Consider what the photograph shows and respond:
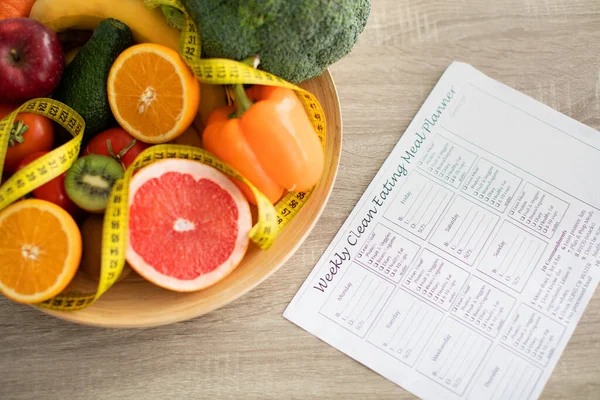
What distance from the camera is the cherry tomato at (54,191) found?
0.97 meters

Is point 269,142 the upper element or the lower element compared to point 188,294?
upper

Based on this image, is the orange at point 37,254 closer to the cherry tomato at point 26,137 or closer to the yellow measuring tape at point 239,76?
the cherry tomato at point 26,137

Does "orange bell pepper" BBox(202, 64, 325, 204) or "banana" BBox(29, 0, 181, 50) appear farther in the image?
"banana" BBox(29, 0, 181, 50)

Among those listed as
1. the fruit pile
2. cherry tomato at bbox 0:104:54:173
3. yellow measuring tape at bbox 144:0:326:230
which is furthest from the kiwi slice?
yellow measuring tape at bbox 144:0:326:230

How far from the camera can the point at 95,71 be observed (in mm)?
1021

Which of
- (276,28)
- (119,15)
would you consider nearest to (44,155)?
(119,15)

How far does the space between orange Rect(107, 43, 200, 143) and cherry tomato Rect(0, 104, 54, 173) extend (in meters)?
0.13

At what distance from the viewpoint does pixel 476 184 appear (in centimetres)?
116

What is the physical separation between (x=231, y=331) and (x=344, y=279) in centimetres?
24

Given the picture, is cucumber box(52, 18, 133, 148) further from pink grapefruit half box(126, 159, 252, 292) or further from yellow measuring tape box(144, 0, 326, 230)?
pink grapefruit half box(126, 159, 252, 292)

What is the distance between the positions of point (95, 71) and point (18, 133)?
17 cm

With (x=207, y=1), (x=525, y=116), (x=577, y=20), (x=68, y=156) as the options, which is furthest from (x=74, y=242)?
(x=577, y=20)

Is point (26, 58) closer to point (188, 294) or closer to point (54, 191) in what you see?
point (54, 191)

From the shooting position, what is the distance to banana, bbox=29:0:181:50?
3.51 ft
